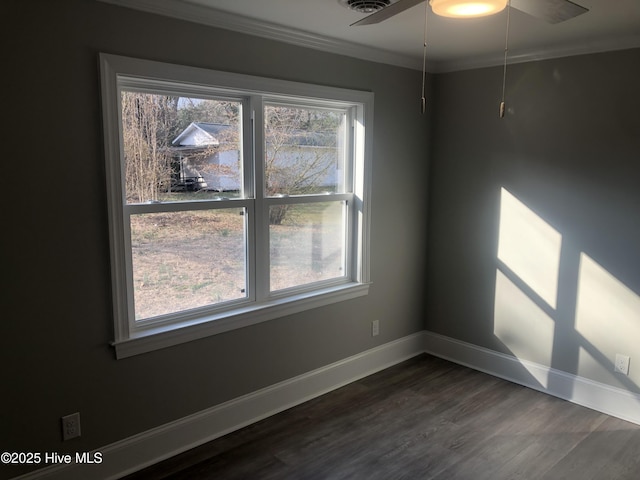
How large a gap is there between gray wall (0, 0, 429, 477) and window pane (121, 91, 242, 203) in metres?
0.21

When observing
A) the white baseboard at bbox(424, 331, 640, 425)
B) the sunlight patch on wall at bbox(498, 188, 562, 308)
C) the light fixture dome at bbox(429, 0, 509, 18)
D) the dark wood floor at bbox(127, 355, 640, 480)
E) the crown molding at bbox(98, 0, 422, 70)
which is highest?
the crown molding at bbox(98, 0, 422, 70)

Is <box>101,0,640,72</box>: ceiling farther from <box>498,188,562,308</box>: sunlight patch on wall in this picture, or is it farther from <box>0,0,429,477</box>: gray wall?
<box>498,188,562,308</box>: sunlight patch on wall

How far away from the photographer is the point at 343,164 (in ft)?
11.6

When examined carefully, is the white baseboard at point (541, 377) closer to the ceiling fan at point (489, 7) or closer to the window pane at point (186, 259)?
the window pane at point (186, 259)

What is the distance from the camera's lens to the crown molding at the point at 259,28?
2391 mm

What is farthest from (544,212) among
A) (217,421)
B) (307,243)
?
(217,421)

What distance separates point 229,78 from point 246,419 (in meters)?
2.02

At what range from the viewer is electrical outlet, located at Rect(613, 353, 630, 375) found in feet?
10.4

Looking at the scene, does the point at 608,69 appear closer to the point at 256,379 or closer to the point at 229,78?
the point at 229,78

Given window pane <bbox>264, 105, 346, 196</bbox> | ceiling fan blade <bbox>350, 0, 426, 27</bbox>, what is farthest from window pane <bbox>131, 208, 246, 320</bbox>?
ceiling fan blade <bbox>350, 0, 426, 27</bbox>

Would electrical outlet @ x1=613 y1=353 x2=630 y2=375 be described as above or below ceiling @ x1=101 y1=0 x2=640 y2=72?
below

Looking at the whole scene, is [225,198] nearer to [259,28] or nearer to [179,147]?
[179,147]

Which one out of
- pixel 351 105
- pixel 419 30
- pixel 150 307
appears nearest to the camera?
pixel 150 307

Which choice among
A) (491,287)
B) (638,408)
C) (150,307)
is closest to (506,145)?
(491,287)
